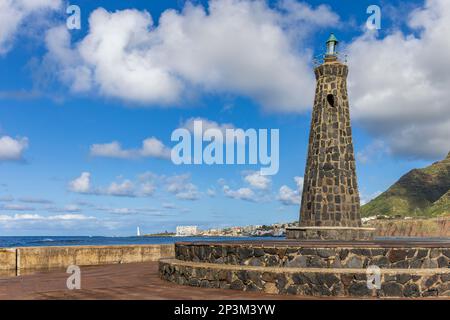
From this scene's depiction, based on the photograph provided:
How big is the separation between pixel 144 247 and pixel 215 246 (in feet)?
27.5

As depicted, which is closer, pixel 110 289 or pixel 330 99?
pixel 110 289

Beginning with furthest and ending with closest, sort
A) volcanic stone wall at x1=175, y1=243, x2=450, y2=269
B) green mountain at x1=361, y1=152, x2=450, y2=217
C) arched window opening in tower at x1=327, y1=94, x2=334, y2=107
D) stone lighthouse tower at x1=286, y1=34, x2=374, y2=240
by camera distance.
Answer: green mountain at x1=361, y1=152, x2=450, y2=217
arched window opening in tower at x1=327, y1=94, x2=334, y2=107
stone lighthouse tower at x1=286, y1=34, x2=374, y2=240
volcanic stone wall at x1=175, y1=243, x2=450, y2=269

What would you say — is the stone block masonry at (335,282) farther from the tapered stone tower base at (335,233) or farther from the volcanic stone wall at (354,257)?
the tapered stone tower base at (335,233)

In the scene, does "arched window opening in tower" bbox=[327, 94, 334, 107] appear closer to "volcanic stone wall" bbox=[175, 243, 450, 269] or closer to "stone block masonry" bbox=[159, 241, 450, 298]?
"stone block masonry" bbox=[159, 241, 450, 298]

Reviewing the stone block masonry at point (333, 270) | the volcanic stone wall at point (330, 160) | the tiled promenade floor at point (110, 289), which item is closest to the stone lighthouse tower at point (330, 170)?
the volcanic stone wall at point (330, 160)

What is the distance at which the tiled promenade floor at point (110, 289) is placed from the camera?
9.50 meters

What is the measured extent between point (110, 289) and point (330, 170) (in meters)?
10.7

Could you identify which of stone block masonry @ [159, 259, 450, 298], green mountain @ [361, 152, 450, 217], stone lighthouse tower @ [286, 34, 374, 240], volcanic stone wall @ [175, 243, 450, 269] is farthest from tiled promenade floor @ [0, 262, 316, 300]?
green mountain @ [361, 152, 450, 217]

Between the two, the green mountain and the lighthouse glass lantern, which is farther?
the green mountain

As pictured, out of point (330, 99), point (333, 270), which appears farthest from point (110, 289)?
point (330, 99)

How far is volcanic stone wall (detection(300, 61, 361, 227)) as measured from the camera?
1842 cm

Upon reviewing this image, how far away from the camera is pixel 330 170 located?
61.1 ft

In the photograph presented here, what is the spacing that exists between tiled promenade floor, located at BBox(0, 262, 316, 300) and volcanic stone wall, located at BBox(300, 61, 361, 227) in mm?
7617

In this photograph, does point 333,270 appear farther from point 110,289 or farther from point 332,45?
point 332,45
